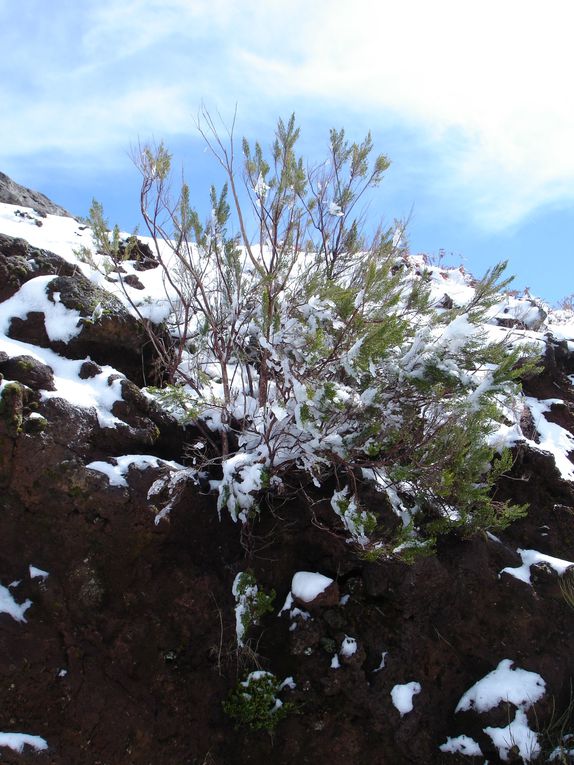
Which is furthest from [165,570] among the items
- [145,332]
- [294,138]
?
[294,138]

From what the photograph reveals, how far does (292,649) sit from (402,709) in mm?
836

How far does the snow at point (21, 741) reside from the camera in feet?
10.8

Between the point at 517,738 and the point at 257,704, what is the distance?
1723mm

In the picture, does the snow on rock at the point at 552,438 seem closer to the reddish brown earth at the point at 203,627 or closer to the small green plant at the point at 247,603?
the reddish brown earth at the point at 203,627

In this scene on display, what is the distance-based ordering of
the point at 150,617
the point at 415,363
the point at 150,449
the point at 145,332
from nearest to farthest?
the point at 415,363 < the point at 150,617 < the point at 150,449 < the point at 145,332

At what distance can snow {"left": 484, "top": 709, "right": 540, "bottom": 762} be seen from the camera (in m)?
3.64

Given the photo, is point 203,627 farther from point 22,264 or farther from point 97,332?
point 22,264

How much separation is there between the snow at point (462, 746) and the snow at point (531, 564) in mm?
1191

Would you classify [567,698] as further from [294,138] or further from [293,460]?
[294,138]

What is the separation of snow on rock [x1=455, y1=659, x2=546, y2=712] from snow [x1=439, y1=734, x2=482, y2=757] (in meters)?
0.18

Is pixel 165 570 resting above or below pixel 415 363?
below

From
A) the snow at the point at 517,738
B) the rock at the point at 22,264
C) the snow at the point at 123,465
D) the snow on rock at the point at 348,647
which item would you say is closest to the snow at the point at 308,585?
the snow on rock at the point at 348,647

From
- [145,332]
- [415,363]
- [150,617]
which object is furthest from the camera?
[145,332]

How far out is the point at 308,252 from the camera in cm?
506
